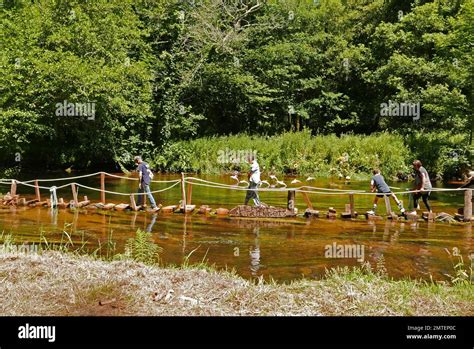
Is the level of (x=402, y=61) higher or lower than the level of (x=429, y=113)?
higher

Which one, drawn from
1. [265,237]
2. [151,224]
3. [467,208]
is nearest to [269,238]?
[265,237]

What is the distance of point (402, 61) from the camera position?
35.6 metres

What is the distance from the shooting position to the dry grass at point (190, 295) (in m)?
6.34

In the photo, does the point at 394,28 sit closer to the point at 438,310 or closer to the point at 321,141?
the point at 321,141

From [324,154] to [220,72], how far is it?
1102 cm

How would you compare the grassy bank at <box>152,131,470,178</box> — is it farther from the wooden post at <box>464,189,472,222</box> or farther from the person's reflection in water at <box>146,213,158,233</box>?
the person's reflection in water at <box>146,213,158,233</box>

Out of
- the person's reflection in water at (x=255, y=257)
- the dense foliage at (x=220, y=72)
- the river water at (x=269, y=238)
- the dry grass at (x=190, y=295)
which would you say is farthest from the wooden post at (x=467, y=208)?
the dense foliage at (x=220, y=72)

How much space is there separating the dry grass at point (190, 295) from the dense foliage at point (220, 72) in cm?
1874

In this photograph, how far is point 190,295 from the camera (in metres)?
6.82

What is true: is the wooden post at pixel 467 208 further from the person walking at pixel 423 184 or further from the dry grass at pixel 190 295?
the dry grass at pixel 190 295

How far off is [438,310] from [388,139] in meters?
27.7

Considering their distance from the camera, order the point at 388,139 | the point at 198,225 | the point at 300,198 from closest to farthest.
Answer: the point at 198,225, the point at 300,198, the point at 388,139

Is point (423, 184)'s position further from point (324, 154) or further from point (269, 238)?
point (324, 154)

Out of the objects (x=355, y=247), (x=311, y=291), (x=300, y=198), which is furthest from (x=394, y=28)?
(x=311, y=291)
